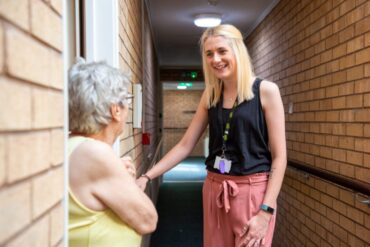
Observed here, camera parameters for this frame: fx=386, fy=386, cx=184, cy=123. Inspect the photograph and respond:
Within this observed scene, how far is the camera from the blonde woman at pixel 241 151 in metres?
1.66

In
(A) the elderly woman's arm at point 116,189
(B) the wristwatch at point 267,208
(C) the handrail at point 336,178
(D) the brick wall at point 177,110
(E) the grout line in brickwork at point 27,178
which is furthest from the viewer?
(D) the brick wall at point 177,110

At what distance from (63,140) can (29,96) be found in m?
0.22

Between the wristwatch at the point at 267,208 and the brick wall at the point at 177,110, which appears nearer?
the wristwatch at the point at 267,208

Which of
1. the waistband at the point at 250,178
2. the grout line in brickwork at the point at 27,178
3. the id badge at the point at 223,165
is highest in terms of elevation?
the grout line in brickwork at the point at 27,178

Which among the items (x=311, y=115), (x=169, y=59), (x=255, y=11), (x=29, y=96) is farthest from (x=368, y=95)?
(x=169, y=59)

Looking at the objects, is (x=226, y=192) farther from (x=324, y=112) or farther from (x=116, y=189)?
(x=324, y=112)

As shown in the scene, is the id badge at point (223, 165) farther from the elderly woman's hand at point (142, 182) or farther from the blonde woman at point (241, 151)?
the elderly woman's hand at point (142, 182)

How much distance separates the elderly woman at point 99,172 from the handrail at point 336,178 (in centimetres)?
150

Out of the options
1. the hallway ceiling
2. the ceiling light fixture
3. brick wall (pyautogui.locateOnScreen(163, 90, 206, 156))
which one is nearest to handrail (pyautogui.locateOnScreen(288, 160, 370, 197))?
the hallway ceiling

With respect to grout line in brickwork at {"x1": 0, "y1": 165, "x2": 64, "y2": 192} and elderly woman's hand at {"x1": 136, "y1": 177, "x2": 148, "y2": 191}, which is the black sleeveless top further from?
grout line in brickwork at {"x1": 0, "y1": 165, "x2": 64, "y2": 192}

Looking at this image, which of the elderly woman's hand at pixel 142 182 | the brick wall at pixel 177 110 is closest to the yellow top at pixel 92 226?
the elderly woman's hand at pixel 142 182

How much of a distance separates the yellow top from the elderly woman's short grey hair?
0.18 feet

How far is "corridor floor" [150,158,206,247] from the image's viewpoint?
4703 mm

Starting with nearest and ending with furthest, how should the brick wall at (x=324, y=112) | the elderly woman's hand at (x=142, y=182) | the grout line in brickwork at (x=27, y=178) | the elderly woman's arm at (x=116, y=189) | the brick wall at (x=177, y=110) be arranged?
1. the grout line in brickwork at (x=27, y=178)
2. the elderly woman's arm at (x=116, y=189)
3. the elderly woman's hand at (x=142, y=182)
4. the brick wall at (x=324, y=112)
5. the brick wall at (x=177, y=110)
